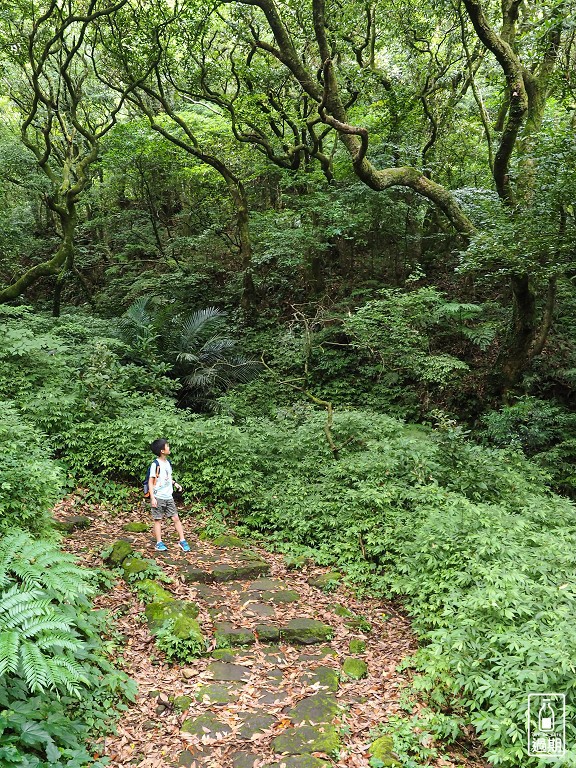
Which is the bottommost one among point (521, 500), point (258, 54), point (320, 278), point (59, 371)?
point (521, 500)

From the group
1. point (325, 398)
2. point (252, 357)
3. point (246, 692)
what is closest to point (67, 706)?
point (246, 692)

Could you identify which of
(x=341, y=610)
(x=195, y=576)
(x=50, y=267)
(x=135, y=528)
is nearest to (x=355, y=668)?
(x=341, y=610)

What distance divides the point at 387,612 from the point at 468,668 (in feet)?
5.71

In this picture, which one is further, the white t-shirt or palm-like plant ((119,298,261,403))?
palm-like plant ((119,298,261,403))

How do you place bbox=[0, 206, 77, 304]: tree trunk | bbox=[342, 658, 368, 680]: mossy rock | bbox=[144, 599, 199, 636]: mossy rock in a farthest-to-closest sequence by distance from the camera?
bbox=[0, 206, 77, 304]: tree trunk, bbox=[144, 599, 199, 636]: mossy rock, bbox=[342, 658, 368, 680]: mossy rock

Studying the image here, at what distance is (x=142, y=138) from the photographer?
41.9 feet

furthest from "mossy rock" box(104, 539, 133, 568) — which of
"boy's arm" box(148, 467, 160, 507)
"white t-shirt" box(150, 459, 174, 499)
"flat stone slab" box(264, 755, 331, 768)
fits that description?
"flat stone slab" box(264, 755, 331, 768)

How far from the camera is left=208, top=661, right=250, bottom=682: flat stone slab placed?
4000 millimetres

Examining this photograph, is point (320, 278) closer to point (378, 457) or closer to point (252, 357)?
point (252, 357)

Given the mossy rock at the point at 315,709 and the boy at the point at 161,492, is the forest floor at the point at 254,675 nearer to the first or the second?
the mossy rock at the point at 315,709

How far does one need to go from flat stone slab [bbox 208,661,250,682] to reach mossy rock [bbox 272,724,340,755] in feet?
2.25

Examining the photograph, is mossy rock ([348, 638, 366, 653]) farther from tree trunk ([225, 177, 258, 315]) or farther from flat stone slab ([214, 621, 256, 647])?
tree trunk ([225, 177, 258, 315])

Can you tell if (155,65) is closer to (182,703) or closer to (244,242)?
(244,242)

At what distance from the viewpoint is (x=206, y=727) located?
3467 mm
